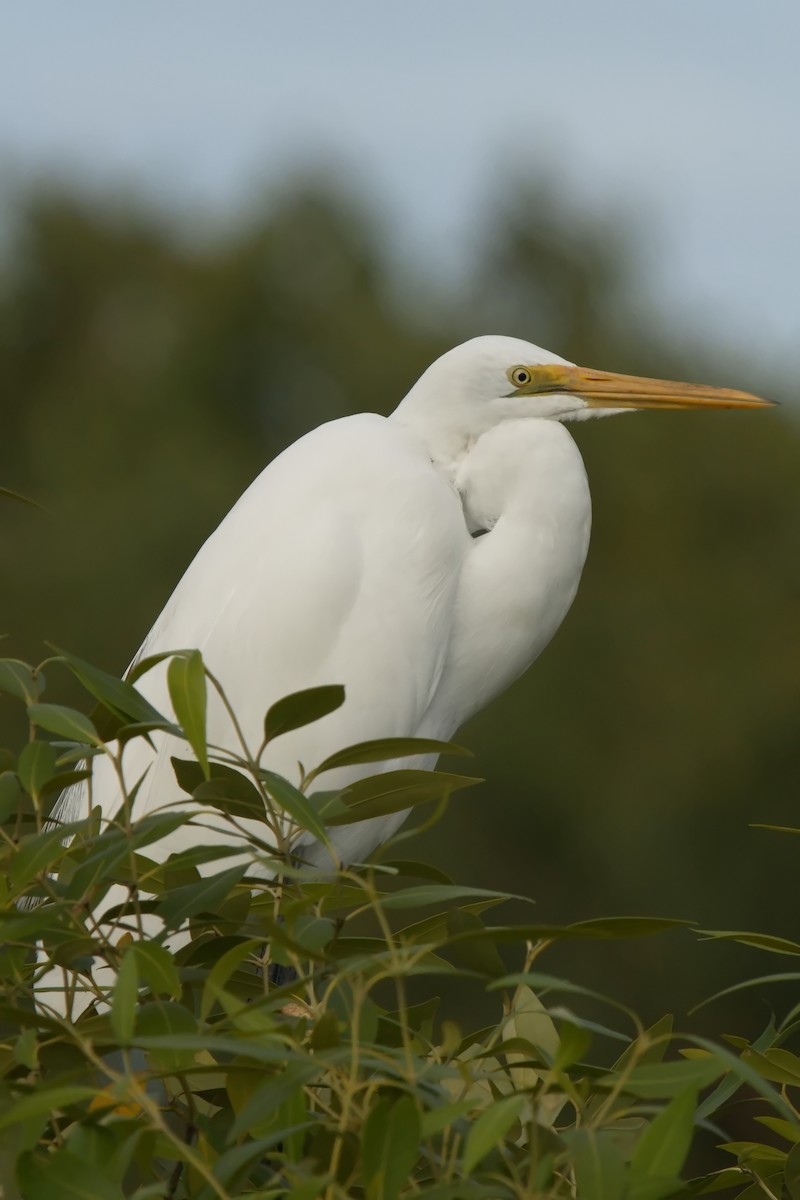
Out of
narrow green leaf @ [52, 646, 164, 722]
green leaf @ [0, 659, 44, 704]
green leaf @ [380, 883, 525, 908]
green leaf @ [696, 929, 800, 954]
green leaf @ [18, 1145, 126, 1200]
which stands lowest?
green leaf @ [696, 929, 800, 954]

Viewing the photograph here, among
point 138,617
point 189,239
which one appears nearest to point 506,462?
point 138,617

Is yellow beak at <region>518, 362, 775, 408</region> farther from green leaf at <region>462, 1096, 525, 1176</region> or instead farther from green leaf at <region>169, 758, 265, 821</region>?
green leaf at <region>462, 1096, 525, 1176</region>

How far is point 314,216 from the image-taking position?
64.1ft

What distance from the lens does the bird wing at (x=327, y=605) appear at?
2568 mm

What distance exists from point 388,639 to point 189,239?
1837 cm

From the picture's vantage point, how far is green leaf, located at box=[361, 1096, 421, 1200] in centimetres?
82

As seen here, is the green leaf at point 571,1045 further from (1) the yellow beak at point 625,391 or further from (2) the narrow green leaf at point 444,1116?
(1) the yellow beak at point 625,391

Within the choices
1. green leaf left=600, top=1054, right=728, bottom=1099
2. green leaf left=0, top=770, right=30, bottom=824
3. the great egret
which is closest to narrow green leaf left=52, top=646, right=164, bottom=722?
green leaf left=0, top=770, right=30, bottom=824

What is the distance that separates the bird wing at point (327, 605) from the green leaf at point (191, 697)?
153cm

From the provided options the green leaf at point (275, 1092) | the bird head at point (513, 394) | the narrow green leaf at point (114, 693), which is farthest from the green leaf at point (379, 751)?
the bird head at point (513, 394)

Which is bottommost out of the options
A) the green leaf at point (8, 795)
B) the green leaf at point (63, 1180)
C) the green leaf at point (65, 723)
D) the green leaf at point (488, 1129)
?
the green leaf at point (63, 1180)

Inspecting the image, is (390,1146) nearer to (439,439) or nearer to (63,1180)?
(63,1180)

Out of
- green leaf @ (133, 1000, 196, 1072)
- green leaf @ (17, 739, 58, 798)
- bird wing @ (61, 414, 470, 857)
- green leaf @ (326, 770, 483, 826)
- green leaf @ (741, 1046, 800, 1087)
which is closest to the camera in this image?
green leaf @ (133, 1000, 196, 1072)

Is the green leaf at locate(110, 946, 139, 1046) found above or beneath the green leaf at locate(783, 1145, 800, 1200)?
above
